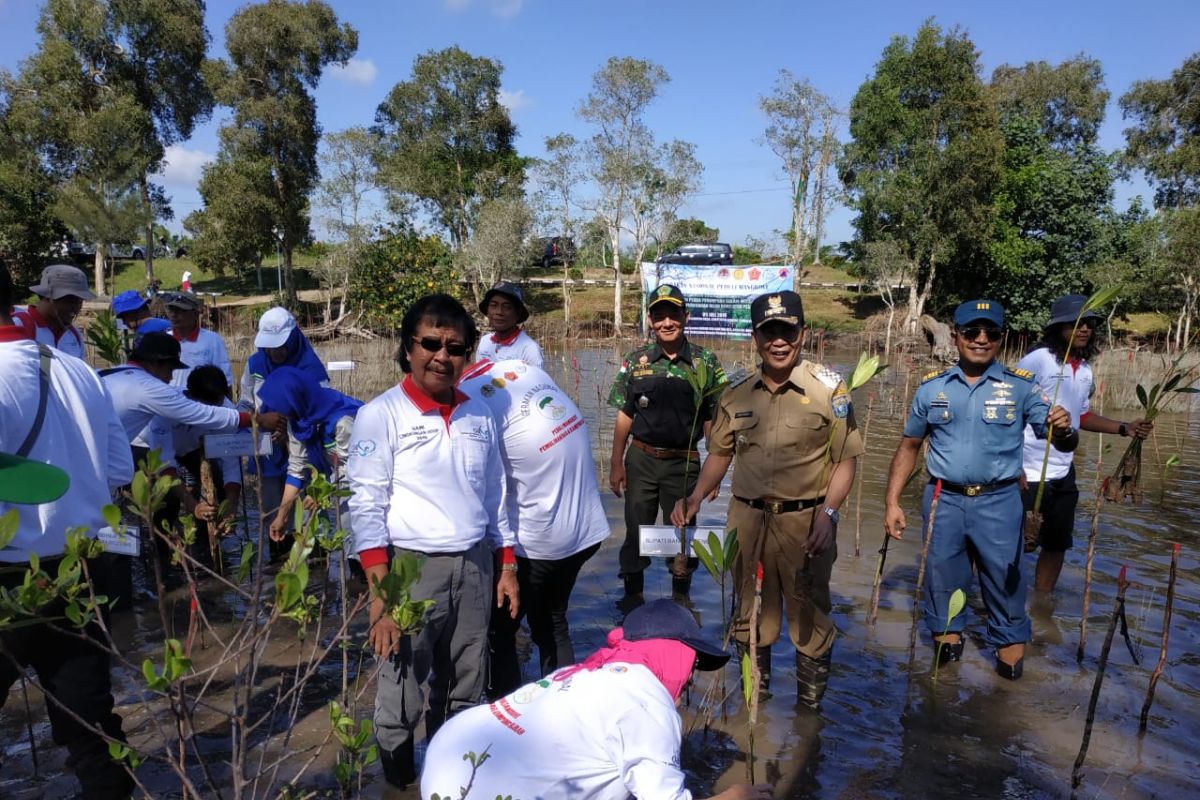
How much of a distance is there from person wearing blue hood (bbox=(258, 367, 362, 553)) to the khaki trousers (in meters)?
2.48

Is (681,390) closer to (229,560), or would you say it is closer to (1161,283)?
(229,560)

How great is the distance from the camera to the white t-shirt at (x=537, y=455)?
9.89 ft

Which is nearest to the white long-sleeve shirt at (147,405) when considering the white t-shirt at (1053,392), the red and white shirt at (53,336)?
the red and white shirt at (53,336)

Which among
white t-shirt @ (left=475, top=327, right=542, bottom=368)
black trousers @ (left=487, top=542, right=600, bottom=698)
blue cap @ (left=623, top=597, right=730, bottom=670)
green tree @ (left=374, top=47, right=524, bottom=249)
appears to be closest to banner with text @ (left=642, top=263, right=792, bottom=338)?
green tree @ (left=374, top=47, right=524, bottom=249)

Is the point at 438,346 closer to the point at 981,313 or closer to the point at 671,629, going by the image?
the point at 671,629

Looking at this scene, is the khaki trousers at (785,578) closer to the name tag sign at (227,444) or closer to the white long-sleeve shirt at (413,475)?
the white long-sleeve shirt at (413,475)

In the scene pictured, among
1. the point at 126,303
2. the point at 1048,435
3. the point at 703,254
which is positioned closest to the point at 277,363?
the point at 126,303

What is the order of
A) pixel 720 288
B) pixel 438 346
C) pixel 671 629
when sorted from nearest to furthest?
pixel 671 629
pixel 438 346
pixel 720 288

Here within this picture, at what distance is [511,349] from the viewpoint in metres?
4.77

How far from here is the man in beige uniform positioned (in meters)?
3.36

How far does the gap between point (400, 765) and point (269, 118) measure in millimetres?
27653

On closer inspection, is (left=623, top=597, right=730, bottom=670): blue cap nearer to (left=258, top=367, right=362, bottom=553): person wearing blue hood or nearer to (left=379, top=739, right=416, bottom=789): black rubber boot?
(left=379, top=739, right=416, bottom=789): black rubber boot

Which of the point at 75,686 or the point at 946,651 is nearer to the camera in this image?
the point at 75,686

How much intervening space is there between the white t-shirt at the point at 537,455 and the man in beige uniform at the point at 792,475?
0.86m
